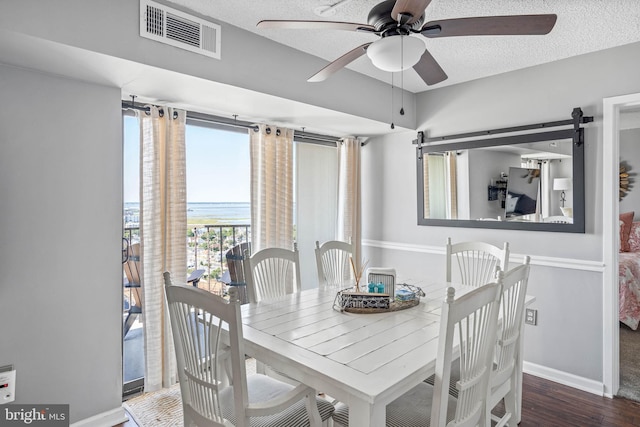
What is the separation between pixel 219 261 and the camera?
12.1 ft

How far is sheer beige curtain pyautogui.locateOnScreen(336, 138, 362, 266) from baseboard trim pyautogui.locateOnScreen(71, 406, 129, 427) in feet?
8.36

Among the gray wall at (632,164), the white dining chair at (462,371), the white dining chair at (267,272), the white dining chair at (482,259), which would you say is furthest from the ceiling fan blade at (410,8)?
the gray wall at (632,164)

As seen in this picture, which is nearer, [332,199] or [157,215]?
[157,215]

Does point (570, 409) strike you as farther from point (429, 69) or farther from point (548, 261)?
point (429, 69)

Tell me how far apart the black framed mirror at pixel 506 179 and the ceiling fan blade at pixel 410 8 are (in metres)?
1.96

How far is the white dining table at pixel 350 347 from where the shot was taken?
1.25m

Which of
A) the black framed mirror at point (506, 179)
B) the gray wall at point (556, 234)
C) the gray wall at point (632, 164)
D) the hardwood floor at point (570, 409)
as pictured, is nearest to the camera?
the hardwood floor at point (570, 409)

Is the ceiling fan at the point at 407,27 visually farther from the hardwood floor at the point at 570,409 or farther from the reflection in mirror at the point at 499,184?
the hardwood floor at the point at 570,409

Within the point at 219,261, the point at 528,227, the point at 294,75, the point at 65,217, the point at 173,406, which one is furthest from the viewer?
the point at 219,261

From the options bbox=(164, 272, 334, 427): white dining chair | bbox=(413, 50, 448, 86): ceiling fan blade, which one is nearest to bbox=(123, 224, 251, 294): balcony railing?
bbox=(164, 272, 334, 427): white dining chair

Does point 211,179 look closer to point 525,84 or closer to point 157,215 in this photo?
point 157,215

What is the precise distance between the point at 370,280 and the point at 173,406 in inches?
63.2

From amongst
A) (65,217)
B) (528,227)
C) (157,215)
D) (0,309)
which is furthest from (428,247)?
(0,309)

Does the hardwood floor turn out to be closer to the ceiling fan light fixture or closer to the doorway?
the doorway
